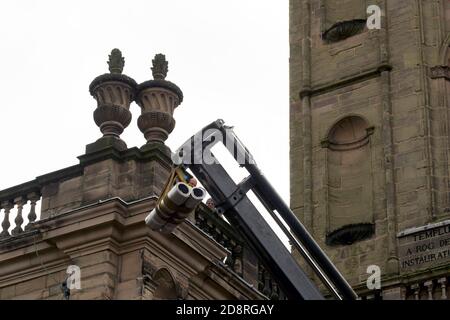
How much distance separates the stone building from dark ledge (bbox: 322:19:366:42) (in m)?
23.9

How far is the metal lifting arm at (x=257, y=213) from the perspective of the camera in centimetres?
1870

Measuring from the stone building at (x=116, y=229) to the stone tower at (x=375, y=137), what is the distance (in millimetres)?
19410

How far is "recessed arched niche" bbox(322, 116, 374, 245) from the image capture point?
45.0 meters

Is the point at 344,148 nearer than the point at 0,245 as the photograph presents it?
No

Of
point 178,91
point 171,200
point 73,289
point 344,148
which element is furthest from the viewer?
point 344,148

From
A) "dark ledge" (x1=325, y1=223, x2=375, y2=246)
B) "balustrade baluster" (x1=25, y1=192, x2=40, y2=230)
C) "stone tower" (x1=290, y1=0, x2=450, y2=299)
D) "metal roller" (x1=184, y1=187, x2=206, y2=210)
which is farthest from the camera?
"dark ledge" (x1=325, y1=223, x2=375, y2=246)

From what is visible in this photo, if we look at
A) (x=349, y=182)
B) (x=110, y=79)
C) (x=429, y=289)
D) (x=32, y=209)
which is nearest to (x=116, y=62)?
(x=110, y=79)

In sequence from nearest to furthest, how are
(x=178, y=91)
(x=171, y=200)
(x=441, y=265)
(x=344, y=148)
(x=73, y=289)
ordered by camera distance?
1. (x=171, y=200)
2. (x=73, y=289)
3. (x=178, y=91)
4. (x=441, y=265)
5. (x=344, y=148)

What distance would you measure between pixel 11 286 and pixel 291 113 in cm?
2542

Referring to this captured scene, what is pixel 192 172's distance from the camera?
18.9 m

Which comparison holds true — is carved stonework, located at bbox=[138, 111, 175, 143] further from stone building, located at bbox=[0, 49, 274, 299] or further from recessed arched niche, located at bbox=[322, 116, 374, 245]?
recessed arched niche, located at bbox=[322, 116, 374, 245]

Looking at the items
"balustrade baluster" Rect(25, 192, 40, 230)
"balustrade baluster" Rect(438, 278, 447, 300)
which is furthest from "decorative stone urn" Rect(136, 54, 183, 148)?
"balustrade baluster" Rect(438, 278, 447, 300)

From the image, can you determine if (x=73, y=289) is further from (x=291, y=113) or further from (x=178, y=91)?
(x=291, y=113)

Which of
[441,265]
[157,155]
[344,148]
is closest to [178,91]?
[157,155]
